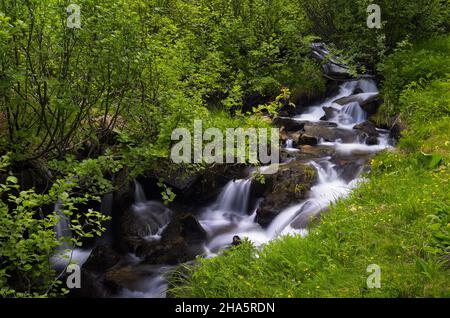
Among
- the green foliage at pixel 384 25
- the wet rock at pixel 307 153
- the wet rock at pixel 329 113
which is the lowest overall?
the wet rock at pixel 307 153

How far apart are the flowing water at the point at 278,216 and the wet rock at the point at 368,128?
21 cm

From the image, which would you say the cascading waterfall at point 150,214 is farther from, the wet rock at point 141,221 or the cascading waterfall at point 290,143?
the cascading waterfall at point 290,143

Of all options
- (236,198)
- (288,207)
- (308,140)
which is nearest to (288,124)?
(308,140)

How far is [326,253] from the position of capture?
536 centimetres

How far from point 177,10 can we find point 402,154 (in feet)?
29.7

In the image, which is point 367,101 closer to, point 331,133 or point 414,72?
point 414,72

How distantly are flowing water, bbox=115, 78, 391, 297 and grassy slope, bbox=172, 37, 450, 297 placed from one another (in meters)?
1.21

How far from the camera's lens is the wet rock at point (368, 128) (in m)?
13.1

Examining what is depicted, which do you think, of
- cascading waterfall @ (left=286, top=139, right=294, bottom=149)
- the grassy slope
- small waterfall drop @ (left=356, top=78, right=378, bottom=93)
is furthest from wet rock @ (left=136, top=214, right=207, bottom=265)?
small waterfall drop @ (left=356, top=78, right=378, bottom=93)

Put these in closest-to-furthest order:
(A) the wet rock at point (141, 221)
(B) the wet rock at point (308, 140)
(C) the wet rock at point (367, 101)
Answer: (A) the wet rock at point (141, 221) < (B) the wet rock at point (308, 140) < (C) the wet rock at point (367, 101)

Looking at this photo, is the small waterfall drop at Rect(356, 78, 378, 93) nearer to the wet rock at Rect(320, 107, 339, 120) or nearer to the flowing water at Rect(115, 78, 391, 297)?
the wet rock at Rect(320, 107, 339, 120)

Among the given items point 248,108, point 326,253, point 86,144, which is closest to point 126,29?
point 86,144

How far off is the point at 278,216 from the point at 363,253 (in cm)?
431

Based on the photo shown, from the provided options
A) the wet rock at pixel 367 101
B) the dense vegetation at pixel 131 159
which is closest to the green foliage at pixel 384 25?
the wet rock at pixel 367 101
